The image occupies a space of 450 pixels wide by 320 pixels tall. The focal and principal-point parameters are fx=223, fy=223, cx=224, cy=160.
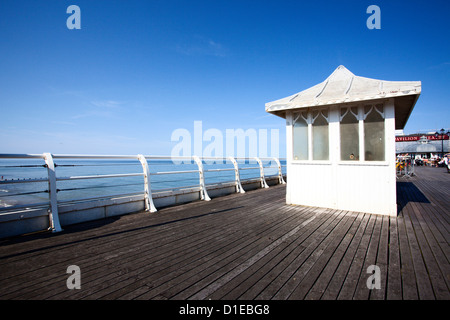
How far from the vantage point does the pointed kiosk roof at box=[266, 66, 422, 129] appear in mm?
4297

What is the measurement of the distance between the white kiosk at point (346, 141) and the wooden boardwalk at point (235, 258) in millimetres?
651

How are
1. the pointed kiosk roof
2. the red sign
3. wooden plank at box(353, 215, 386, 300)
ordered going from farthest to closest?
the red sign, the pointed kiosk roof, wooden plank at box(353, 215, 386, 300)

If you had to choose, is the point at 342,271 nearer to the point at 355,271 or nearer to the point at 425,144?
the point at 355,271

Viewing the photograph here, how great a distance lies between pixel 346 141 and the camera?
503cm

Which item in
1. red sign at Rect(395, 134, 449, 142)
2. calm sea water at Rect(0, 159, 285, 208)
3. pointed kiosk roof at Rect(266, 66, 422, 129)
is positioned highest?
red sign at Rect(395, 134, 449, 142)

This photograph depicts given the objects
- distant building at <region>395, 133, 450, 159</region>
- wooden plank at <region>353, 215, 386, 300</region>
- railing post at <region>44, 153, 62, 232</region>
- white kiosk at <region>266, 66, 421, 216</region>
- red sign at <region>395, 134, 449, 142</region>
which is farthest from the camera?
distant building at <region>395, 133, 450, 159</region>

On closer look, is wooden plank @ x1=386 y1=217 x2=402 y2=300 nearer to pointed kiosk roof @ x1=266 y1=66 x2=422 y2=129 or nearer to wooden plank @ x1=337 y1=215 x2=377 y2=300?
wooden plank @ x1=337 y1=215 x2=377 y2=300

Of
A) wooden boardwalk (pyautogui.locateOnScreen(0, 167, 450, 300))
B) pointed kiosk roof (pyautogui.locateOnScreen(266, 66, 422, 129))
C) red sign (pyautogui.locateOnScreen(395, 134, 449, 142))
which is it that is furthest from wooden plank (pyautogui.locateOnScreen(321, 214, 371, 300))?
red sign (pyautogui.locateOnScreen(395, 134, 449, 142))

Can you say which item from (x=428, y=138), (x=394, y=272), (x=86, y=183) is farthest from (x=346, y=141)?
(x=428, y=138)

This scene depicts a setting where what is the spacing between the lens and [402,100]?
4.62 m

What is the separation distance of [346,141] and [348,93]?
1.04m

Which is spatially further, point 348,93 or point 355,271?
point 348,93

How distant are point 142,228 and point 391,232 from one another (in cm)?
412
